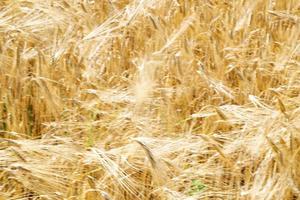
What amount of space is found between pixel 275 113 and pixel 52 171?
1.89 feet

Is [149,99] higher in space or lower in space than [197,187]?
higher

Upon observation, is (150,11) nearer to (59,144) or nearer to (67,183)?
(59,144)

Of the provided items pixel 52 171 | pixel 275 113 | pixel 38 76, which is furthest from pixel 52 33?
pixel 275 113

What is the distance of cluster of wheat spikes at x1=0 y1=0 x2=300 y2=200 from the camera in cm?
157

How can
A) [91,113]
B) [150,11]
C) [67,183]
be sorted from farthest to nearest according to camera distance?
[150,11], [91,113], [67,183]

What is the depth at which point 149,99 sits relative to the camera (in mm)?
1829

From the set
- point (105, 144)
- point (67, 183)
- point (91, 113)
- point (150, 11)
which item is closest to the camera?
point (67, 183)

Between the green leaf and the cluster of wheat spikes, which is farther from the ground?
the cluster of wheat spikes

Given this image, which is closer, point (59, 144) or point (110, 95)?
point (59, 144)

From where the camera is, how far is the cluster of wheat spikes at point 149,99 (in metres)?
1.57

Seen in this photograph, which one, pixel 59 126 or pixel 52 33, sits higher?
pixel 52 33

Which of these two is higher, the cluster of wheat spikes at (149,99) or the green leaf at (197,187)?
the cluster of wheat spikes at (149,99)

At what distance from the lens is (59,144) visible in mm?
1779

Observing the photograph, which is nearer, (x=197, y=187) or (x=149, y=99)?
(x=197, y=187)
